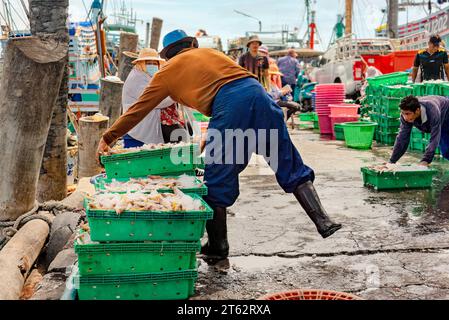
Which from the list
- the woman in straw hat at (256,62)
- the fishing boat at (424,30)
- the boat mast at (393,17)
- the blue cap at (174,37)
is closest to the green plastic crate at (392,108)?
the woman in straw hat at (256,62)

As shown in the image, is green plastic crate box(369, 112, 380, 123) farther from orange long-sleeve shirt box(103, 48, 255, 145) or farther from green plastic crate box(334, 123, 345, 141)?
orange long-sleeve shirt box(103, 48, 255, 145)

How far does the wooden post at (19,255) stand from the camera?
3.99 metres

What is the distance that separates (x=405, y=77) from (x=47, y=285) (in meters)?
9.99

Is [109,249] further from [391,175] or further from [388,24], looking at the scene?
[388,24]

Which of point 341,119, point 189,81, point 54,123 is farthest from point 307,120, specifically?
point 189,81

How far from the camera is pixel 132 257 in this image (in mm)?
3480

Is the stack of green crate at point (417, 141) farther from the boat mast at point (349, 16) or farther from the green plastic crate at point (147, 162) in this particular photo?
the boat mast at point (349, 16)

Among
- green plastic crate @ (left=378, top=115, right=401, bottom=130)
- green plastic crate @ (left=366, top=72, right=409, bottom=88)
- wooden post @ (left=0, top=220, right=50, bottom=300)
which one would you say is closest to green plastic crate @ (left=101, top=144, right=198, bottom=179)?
wooden post @ (left=0, top=220, right=50, bottom=300)

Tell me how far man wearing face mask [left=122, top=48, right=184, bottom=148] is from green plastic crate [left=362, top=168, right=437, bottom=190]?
275 cm

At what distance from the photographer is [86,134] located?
7.98 metres

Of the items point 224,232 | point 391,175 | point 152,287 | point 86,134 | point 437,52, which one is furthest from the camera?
point 437,52

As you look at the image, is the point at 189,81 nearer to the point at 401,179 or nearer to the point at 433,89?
the point at 401,179

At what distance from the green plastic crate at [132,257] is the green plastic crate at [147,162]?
3.64 ft
